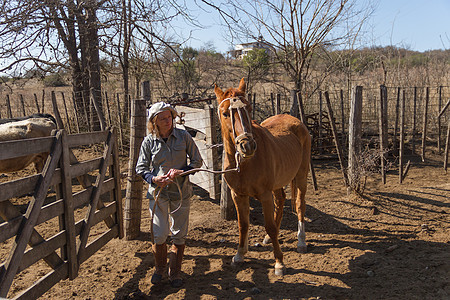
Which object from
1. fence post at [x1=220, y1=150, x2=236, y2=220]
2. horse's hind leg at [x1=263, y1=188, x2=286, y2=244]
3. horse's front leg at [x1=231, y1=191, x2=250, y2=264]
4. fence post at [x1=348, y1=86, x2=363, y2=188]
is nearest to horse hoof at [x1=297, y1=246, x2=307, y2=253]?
horse's hind leg at [x1=263, y1=188, x2=286, y2=244]

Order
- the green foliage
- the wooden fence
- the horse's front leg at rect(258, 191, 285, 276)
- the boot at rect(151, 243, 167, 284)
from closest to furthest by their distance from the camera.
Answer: the wooden fence → the boot at rect(151, 243, 167, 284) → the horse's front leg at rect(258, 191, 285, 276) → the green foliage

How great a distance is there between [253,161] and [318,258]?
1.53 metres

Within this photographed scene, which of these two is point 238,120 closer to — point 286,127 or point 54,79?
point 286,127

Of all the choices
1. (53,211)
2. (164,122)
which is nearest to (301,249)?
(164,122)

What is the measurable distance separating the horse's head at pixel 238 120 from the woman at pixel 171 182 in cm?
49

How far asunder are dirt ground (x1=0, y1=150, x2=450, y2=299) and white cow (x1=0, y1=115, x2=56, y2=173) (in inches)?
86.2

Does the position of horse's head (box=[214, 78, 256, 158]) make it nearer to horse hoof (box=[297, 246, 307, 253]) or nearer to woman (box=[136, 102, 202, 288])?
woman (box=[136, 102, 202, 288])

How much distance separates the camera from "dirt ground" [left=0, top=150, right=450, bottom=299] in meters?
3.44

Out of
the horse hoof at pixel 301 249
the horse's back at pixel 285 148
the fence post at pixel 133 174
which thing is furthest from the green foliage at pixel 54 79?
the horse hoof at pixel 301 249

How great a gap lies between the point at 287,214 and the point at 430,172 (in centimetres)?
450

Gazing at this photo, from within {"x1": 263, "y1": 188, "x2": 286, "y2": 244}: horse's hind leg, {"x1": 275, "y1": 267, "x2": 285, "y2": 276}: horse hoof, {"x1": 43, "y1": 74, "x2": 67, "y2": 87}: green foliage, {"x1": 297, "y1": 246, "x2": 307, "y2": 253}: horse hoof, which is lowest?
{"x1": 297, "y1": 246, "x2": 307, "y2": 253}: horse hoof

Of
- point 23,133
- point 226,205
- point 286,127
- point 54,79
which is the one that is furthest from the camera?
point 54,79

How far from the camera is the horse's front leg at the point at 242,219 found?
3.99 m

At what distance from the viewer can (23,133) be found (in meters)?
6.87
